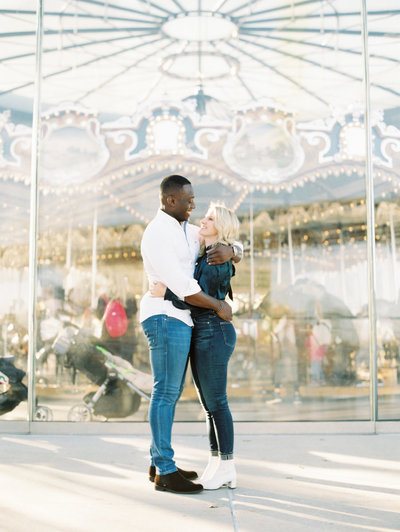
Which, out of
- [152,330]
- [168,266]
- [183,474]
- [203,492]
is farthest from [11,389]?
[168,266]

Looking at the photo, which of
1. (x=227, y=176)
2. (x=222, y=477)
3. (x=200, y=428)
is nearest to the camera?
(x=222, y=477)

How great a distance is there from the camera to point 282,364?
5.27 m

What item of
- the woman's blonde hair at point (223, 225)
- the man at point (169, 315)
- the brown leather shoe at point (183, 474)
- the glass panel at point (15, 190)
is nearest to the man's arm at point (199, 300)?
the man at point (169, 315)

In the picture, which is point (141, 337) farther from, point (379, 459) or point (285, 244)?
point (379, 459)

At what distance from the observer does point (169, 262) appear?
119 inches

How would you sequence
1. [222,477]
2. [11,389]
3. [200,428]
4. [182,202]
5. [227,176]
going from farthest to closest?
1. [227,176]
2. [11,389]
3. [200,428]
4. [182,202]
5. [222,477]

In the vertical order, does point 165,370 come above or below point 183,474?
above

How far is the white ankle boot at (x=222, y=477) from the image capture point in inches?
121

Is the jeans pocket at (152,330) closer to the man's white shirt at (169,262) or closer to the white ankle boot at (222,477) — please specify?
the man's white shirt at (169,262)

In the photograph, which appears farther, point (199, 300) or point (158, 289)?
point (158, 289)

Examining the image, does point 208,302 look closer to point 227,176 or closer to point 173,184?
point 173,184

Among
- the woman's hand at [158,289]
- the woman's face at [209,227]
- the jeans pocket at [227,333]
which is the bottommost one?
the jeans pocket at [227,333]

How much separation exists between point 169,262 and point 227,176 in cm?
248

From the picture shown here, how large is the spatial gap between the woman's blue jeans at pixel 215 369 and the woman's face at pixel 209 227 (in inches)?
17.3
